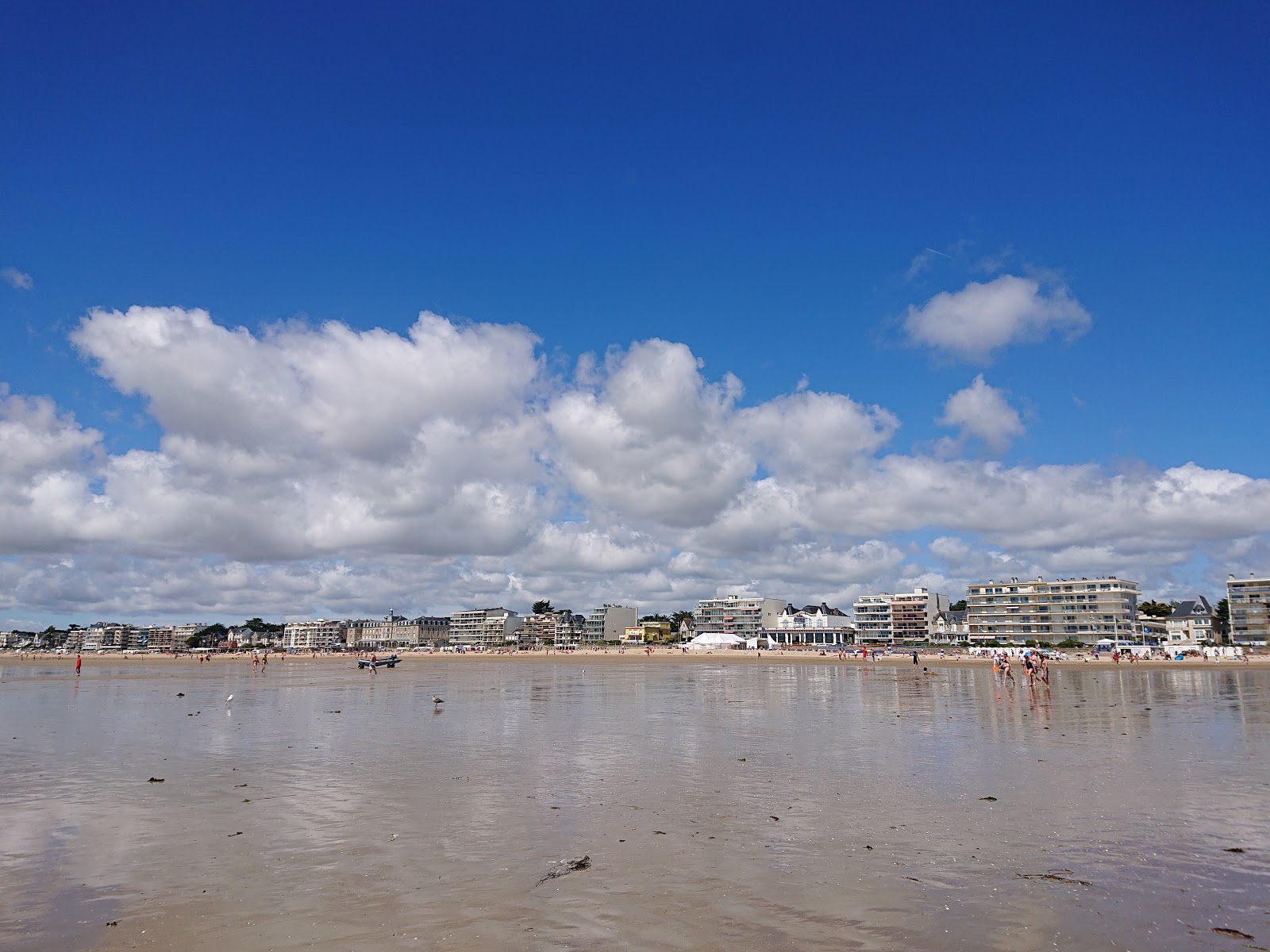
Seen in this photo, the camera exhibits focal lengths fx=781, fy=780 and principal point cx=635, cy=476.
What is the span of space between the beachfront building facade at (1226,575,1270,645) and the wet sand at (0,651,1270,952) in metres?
155

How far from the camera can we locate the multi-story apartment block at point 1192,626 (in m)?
161

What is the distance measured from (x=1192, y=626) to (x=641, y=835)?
190604 millimetres

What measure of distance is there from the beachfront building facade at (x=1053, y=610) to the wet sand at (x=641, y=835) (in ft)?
477

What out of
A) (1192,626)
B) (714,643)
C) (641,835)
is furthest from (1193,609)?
(641,835)

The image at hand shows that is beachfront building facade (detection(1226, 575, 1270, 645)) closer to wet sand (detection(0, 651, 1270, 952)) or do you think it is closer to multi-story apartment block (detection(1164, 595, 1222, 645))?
multi-story apartment block (detection(1164, 595, 1222, 645))

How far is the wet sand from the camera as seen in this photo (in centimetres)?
877

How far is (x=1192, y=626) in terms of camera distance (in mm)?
162125

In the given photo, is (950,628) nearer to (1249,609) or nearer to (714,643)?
(1249,609)

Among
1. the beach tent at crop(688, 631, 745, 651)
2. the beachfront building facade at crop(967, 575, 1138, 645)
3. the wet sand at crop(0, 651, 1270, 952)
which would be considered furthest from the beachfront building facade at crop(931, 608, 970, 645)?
the wet sand at crop(0, 651, 1270, 952)

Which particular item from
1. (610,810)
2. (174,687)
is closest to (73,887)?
(610,810)

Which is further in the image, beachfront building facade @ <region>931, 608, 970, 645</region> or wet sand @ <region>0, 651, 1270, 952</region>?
beachfront building facade @ <region>931, 608, 970, 645</region>

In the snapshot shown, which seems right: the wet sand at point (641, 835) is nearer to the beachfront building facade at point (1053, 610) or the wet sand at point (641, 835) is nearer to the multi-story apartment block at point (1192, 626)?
the beachfront building facade at point (1053, 610)

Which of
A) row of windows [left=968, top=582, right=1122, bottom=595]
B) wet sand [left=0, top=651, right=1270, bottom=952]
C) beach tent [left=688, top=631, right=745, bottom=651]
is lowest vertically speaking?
beach tent [left=688, top=631, right=745, bottom=651]

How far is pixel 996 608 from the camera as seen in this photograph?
171 m
